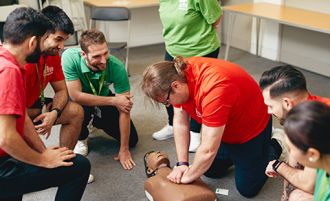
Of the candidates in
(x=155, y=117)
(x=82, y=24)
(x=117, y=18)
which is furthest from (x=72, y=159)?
(x=82, y=24)

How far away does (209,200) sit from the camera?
1861 millimetres

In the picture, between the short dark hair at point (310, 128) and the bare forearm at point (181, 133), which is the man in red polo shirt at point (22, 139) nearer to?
the bare forearm at point (181, 133)

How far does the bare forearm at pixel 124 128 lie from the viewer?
252cm

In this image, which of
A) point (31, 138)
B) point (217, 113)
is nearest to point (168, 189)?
point (217, 113)

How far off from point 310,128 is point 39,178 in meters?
1.17

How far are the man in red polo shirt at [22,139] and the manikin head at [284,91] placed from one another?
897mm

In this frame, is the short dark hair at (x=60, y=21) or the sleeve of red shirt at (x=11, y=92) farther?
the short dark hair at (x=60, y=21)

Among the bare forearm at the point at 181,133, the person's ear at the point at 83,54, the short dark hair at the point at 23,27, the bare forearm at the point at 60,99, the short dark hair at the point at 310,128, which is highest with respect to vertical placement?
→ the short dark hair at the point at 23,27

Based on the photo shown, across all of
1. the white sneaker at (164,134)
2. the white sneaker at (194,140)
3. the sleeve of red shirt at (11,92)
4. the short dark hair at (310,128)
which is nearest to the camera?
the short dark hair at (310,128)

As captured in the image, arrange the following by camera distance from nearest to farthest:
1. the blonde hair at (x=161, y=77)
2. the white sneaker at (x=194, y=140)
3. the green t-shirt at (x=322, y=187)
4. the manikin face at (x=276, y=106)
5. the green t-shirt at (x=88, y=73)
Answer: the green t-shirt at (x=322, y=187)
the manikin face at (x=276, y=106)
the blonde hair at (x=161, y=77)
the green t-shirt at (x=88, y=73)
the white sneaker at (x=194, y=140)

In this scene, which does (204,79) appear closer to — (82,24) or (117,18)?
(117,18)

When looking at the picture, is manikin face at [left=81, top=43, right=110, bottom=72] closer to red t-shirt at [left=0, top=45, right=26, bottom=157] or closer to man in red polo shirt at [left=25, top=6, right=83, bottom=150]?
man in red polo shirt at [left=25, top=6, right=83, bottom=150]

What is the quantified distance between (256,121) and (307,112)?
993 mm

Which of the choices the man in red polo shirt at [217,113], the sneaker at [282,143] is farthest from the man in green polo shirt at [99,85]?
the sneaker at [282,143]
